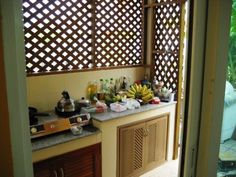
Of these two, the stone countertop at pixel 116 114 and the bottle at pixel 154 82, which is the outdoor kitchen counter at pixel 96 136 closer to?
the stone countertop at pixel 116 114

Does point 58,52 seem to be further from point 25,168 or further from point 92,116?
point 25,168

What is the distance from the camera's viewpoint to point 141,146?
289 centimetres

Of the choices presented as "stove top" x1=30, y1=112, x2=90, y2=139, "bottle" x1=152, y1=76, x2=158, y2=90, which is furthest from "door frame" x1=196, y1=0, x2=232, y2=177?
"bottle" x1=152, y1=76, x2=158, y2=90

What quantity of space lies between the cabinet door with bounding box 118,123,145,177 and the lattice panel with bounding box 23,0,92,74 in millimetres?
947

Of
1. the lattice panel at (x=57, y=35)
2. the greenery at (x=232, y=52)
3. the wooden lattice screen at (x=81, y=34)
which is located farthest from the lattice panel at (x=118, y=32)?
the greenery at (x=232, y=52)

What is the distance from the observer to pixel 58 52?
273cm

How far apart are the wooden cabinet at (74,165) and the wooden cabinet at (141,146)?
1.07 feet

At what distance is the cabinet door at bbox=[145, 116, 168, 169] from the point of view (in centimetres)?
298

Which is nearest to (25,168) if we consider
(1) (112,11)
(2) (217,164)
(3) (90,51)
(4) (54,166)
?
(2) (217,164)

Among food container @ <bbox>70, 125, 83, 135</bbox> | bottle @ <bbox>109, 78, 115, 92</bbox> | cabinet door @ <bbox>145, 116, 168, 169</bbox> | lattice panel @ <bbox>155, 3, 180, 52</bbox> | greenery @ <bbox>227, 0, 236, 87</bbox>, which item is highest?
lattice panel @ <bbox>155, 3, 180, 52</bbox>

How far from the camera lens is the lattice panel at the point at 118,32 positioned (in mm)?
3054

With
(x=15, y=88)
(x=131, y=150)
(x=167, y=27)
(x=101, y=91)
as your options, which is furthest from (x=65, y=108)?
(x=15, y=88)

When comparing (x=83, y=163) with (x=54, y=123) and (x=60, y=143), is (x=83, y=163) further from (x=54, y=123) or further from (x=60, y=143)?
(x=54, y=123)

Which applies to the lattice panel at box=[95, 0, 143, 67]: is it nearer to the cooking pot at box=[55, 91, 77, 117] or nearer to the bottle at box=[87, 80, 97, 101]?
the bottle at box=[87, 80, 97, 101]
